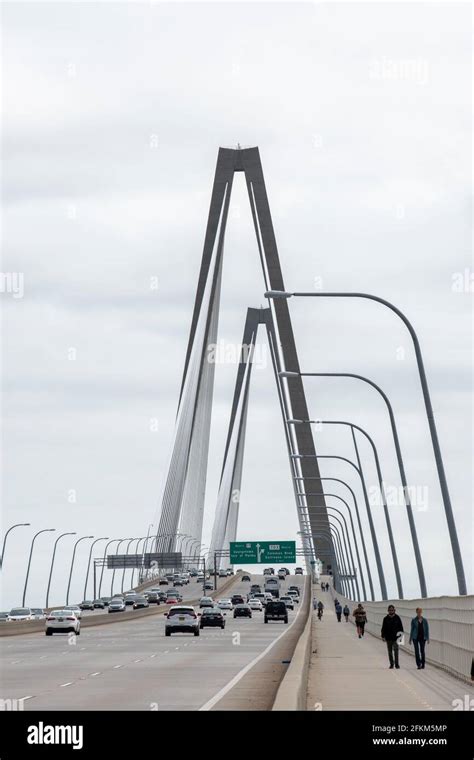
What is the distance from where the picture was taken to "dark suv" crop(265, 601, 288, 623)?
85.2 meters

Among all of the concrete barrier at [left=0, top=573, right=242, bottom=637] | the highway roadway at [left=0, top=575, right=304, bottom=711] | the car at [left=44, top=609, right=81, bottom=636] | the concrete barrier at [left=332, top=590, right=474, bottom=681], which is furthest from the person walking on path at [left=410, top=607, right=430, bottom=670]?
the concrete barrier at [left=0, top=573, right=242, bottom=637]

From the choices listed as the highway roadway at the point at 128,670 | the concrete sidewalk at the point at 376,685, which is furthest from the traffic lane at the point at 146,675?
A: the concrete sidewalk at the point at 376,685

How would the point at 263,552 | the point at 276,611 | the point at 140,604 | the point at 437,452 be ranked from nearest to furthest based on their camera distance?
1. the point at 437,452
2. the point at 276,611
3. the point at 140,604
4. the point at 263,552

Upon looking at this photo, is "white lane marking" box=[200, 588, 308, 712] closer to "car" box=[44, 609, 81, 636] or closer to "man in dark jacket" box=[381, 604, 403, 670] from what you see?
"man in dark jacket" box=[381, 604, 403, 670]

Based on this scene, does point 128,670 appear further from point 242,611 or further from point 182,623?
point 242,611

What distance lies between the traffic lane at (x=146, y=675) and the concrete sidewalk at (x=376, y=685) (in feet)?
6.58

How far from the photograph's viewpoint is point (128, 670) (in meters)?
35.7

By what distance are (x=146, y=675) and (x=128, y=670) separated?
2406 mm

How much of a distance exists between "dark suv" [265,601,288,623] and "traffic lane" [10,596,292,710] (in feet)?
88.9

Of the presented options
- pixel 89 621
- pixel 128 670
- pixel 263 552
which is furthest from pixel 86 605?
pixel 128 670

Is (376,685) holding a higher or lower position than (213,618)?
lower
